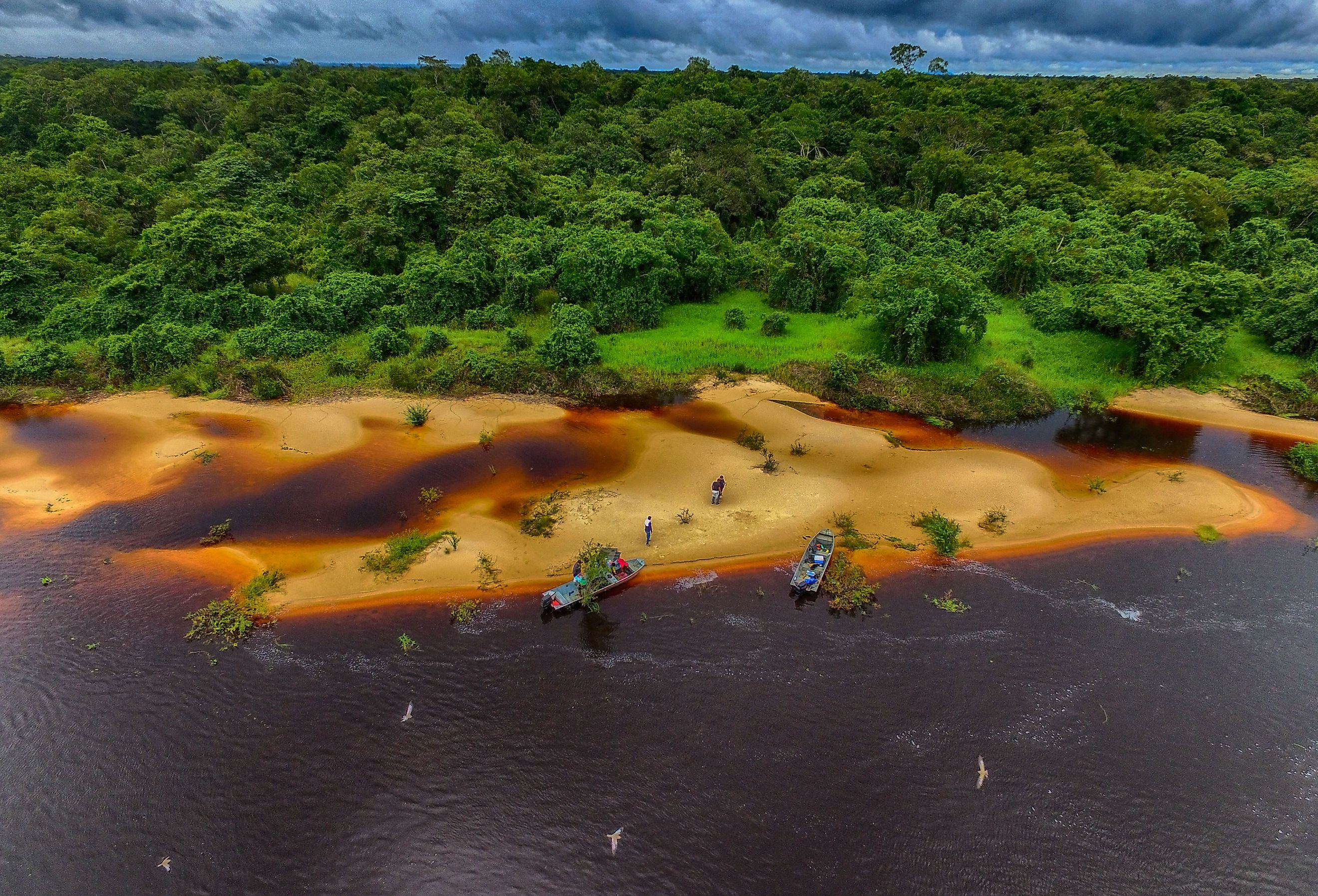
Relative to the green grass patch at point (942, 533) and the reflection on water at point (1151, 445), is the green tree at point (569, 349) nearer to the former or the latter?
the green grass patch at point (942, 533)

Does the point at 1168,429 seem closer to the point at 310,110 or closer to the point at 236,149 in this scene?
the point at 236,149

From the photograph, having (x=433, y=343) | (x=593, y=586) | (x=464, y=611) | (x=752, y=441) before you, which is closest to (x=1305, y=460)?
(x=752, y=441)

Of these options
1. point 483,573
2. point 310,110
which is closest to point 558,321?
point 483,573

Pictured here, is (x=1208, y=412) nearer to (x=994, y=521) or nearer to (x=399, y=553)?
(x=994, y=521)

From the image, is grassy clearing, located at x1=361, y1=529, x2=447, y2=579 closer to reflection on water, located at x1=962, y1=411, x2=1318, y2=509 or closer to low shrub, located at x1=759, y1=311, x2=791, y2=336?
low shrub, located at x1=759, y1=311, x2=791, y2=336

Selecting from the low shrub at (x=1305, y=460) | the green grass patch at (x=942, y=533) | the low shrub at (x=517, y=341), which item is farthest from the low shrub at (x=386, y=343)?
the low shrub at (x=1305, y=460)
